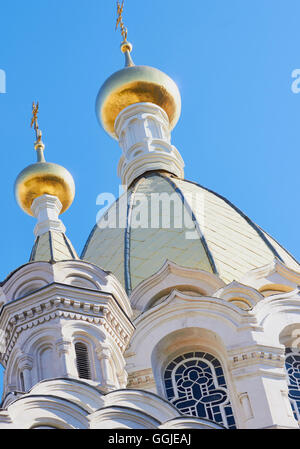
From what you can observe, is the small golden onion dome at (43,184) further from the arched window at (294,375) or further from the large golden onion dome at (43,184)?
the arched window at (294,375)

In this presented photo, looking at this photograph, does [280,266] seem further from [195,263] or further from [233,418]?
[233,418]

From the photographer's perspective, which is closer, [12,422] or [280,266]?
[12,422]

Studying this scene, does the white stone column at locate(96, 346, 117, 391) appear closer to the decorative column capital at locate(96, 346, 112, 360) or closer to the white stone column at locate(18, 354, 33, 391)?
the decorative column capital at locate(96, 346, 112, 360)

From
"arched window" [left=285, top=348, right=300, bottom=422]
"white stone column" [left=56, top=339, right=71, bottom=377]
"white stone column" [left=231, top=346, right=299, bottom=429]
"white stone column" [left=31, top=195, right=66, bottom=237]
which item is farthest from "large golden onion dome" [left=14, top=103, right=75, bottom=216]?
"white stone column" [left=231, top=346, right=299, bottom=429]

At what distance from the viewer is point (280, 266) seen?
2409cm

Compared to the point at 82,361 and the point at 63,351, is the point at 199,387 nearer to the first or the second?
the point at 82,361

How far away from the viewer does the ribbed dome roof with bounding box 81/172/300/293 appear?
956 inches

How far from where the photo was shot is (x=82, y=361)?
20.5m

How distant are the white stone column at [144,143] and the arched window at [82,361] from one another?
883 centimetres

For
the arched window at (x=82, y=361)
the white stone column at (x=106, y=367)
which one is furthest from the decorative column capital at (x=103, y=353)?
the arched window at (x=82, y=361)

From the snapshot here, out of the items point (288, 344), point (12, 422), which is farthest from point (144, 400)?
point (288, 344)

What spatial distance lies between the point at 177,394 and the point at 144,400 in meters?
2.43

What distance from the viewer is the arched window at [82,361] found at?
800 inches

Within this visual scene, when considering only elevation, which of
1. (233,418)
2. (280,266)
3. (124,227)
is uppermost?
Answer: (124,227)
